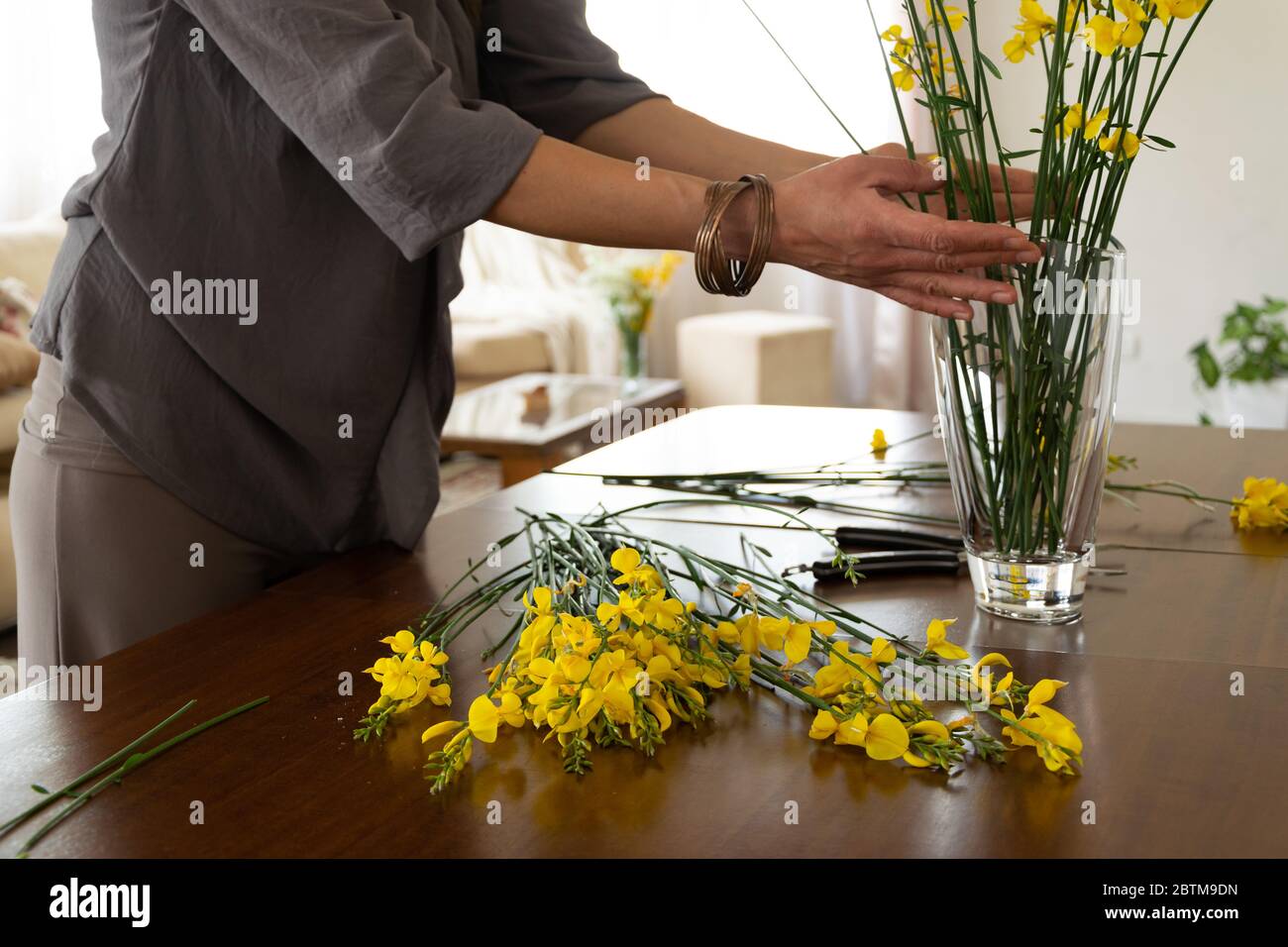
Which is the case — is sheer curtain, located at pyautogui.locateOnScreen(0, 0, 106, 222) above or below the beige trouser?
above

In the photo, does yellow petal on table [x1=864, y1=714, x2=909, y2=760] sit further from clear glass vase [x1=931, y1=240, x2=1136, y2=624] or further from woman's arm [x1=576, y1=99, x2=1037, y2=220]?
woman's arm [x1=576, y1=99, x2=1037, y2=220]

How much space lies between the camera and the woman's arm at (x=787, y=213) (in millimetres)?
874

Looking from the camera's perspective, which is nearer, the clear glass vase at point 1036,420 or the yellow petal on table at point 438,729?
the yellow petal on table at point 438,729

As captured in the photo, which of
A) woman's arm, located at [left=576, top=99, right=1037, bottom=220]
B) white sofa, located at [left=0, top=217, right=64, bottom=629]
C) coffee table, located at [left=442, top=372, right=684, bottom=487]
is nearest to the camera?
woman's arm, located at [left=576, top=99, right=1037, bottom=220]

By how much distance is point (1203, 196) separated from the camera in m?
4.86

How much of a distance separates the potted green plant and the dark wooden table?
3.38 meters

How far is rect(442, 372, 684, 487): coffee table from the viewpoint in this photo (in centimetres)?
357

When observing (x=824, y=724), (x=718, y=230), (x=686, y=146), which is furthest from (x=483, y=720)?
(x=686, y=146)

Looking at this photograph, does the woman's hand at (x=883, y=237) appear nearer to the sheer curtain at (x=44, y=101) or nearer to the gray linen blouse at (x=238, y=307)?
the gray linen blouse at (x=238, y=307)

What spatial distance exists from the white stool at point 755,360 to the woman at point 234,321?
3.92 metres

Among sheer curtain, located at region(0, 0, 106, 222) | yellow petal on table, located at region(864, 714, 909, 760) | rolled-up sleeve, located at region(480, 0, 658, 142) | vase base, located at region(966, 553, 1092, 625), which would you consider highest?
sheer curtain, located at region(0, 0, 106, 222)

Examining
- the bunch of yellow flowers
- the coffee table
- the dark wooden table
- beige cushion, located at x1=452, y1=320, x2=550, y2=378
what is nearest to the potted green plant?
the coffee table

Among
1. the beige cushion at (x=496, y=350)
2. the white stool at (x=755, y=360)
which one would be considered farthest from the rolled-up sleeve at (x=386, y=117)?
the white stool at (x=755, y=360)

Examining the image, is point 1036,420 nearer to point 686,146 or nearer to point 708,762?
point 708,762
